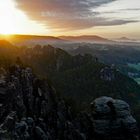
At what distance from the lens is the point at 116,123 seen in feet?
377

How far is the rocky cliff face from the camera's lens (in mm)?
101188

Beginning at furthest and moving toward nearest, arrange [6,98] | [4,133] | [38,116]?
[38,116] → [6,98] → [4,133]

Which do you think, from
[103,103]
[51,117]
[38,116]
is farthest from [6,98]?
[103,103]

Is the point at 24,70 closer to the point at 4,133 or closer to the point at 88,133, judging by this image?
the point at 88,133

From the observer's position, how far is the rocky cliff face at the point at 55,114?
10119 centimetres

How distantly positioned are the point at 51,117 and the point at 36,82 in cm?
1244

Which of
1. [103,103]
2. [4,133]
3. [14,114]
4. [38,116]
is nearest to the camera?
[4,133]

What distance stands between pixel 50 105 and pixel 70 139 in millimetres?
13447

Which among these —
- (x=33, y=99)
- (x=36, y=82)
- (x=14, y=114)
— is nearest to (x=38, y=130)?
(x=14, y=114)

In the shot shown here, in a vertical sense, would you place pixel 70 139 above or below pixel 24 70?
below

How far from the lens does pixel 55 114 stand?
119 metres

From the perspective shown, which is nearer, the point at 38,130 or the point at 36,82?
the point at 38,130

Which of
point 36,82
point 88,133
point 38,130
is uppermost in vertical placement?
point 36,82

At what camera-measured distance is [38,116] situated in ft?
357
